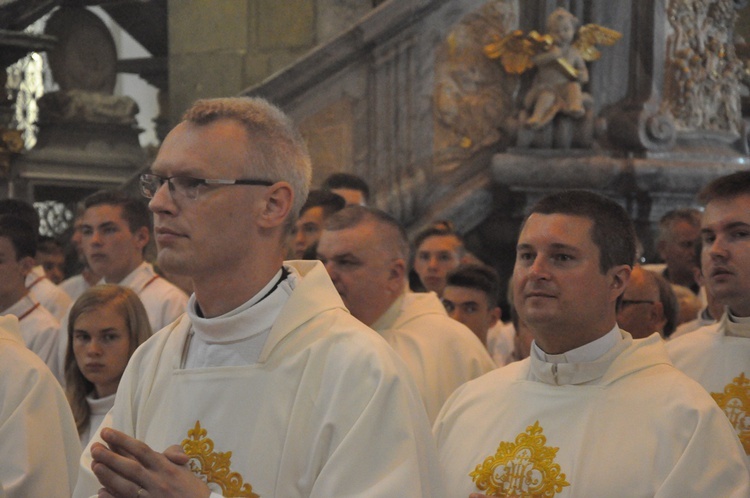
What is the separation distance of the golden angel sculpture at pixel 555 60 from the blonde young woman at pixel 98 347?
5832mm

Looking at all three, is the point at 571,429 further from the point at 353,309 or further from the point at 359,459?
the point at 353,309

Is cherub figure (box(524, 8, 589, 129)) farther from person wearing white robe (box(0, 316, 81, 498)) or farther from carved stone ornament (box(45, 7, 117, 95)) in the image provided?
person wearing white robe (box(0, 316, 81, 498))

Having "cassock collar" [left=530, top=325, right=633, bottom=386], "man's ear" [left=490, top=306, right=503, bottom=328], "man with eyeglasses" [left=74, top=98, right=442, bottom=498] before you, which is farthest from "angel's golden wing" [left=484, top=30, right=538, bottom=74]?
"man with eyeglasses" [left=74, top=98, right=442, bottom=498]

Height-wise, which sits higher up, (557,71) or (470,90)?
(557,71)

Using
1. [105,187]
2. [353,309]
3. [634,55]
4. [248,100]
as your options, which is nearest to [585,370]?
[248,100]

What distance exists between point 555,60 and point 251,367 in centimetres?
793

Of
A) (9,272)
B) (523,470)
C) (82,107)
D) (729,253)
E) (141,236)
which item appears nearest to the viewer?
(523,470)

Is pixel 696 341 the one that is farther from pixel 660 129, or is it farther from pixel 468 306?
pixel 660 129

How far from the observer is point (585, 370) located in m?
4.01

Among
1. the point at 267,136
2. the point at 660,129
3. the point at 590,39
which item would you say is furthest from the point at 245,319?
the point at 660,129

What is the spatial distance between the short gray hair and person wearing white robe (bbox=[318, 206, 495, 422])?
2253 mm

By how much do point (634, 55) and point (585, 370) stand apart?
778 cm

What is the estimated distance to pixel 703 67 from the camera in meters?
11.7

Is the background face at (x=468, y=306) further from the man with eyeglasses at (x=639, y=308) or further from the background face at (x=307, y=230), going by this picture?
the man with eyeglasses at (x=639, y=308)
